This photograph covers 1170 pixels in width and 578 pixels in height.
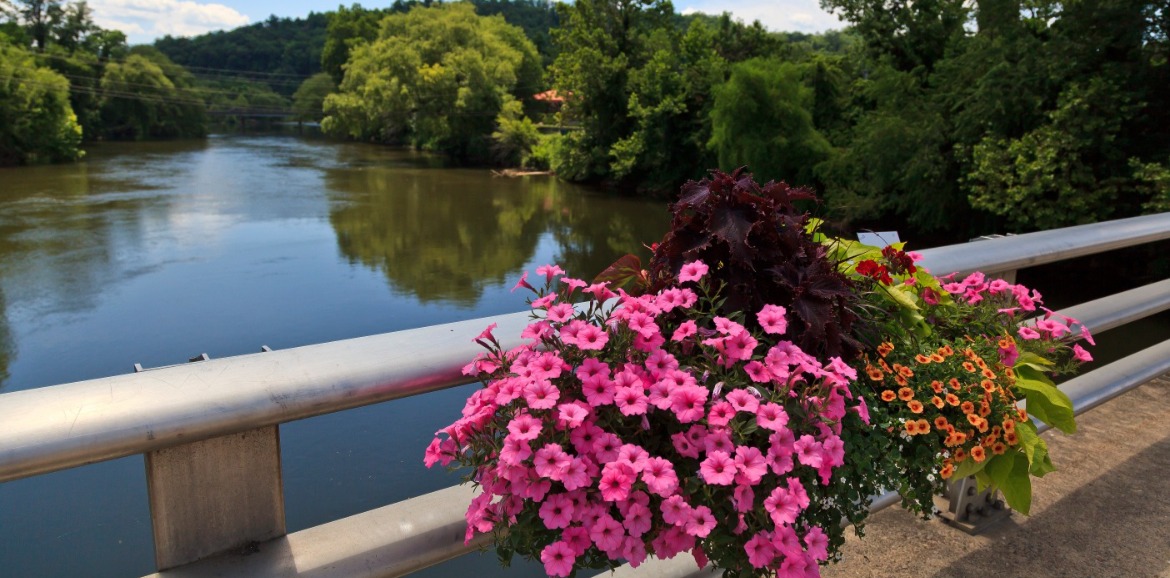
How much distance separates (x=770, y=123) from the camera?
25.5 m

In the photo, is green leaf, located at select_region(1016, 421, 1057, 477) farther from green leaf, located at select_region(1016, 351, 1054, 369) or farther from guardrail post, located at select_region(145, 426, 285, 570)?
guardrail post, located at select_region(145, 426, 285, 570)

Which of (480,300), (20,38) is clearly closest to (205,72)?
(20,38)

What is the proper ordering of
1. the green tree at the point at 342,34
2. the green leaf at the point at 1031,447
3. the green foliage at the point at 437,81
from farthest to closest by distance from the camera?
1. the green tree at the point at 342,34
2. the green foliage at the point at 437,81
3. the green leaf at the point at 1031,447

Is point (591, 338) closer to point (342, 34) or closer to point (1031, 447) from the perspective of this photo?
point (1031, 447)

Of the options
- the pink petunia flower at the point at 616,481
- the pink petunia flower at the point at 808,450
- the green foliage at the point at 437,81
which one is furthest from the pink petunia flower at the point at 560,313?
the green foliage at the point at 437,81

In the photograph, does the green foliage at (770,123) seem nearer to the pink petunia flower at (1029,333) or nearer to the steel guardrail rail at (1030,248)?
the steel guardrail rail at (1030,248)

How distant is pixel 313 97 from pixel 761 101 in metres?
56.9

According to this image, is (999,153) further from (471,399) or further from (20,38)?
(20,38)

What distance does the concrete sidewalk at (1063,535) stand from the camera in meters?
2.01

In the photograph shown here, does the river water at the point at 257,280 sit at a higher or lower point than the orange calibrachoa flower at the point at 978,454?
lower

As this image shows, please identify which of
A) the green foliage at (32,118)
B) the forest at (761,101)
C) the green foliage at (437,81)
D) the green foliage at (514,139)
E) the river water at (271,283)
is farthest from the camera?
the green foliage at (437,81)

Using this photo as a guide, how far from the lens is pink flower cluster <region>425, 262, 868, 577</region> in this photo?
104 centimetres

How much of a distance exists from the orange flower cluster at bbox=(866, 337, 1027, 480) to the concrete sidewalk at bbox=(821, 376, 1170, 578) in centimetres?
63

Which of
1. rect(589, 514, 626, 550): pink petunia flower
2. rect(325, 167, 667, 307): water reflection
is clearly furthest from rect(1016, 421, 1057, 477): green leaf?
rect(325, 167, 667, 307): water reflection
